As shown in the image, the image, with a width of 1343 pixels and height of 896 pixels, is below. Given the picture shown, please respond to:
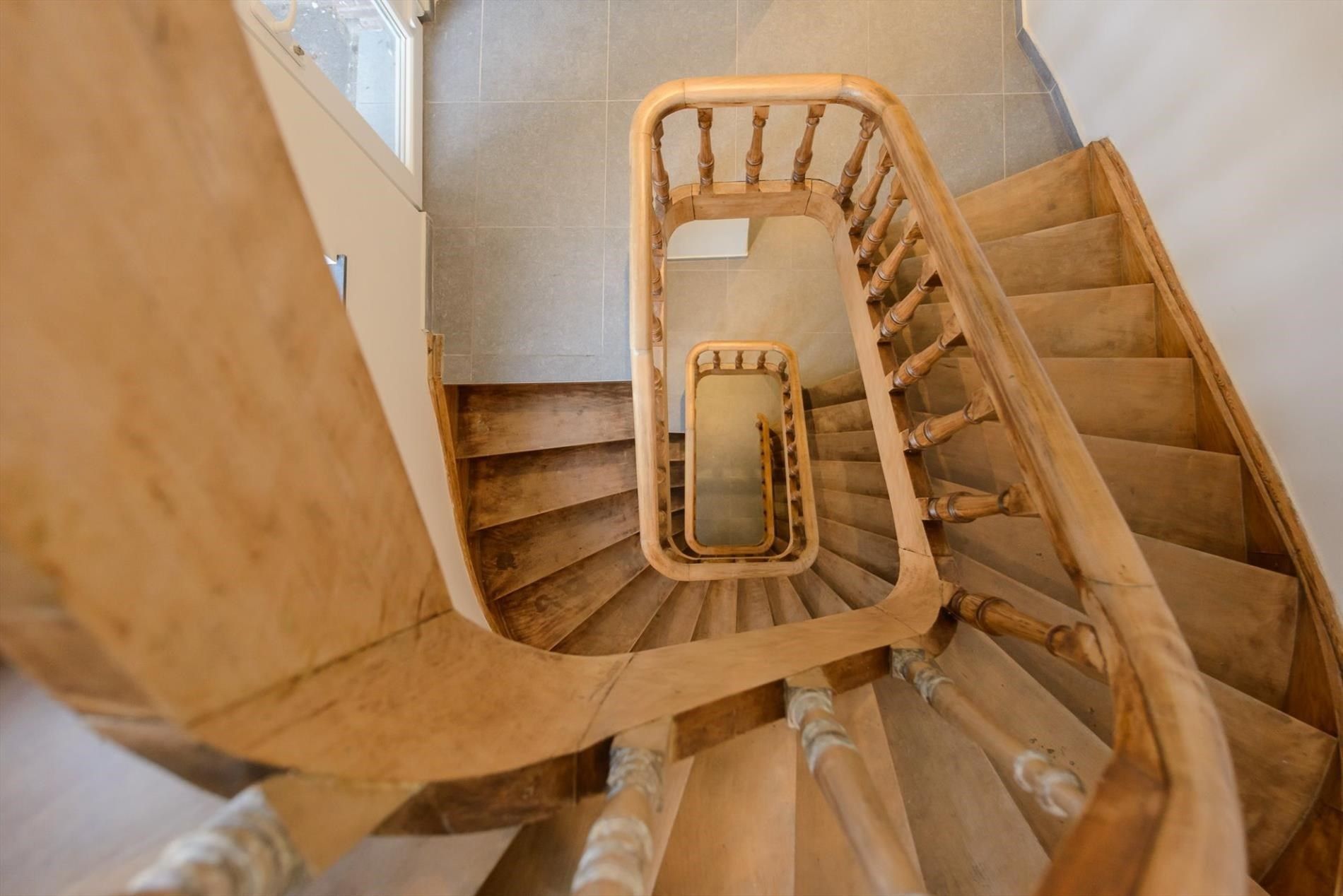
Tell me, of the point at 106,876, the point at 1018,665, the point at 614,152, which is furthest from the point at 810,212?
the point at 106,876

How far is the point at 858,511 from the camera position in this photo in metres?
2.91

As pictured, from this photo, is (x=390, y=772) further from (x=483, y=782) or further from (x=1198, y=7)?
(x=1198, y=7)

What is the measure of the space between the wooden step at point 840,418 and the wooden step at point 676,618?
1202 millimetres

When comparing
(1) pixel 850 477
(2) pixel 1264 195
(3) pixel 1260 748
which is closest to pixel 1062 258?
(2) pixel 1264 195

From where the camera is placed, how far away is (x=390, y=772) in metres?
0.56

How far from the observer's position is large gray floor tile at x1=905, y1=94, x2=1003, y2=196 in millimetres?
2994

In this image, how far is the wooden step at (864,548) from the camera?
240cm

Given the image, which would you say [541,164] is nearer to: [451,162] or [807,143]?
[451,162]

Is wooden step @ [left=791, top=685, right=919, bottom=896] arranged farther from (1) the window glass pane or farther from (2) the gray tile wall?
(1) the window glass pane

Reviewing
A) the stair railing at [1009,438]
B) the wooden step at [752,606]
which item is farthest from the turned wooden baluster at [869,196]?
the wooden step at [752,606]

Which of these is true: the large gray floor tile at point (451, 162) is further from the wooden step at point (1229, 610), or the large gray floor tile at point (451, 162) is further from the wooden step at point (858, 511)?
the wooden step at point (1229, 610)

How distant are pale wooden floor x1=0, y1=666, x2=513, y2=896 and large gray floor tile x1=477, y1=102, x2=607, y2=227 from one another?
296 cm

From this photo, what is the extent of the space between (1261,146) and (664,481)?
2.17 metres

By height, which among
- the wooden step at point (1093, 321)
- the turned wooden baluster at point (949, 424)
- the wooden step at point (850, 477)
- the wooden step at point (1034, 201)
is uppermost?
the wooden step at point (1034, 201)
